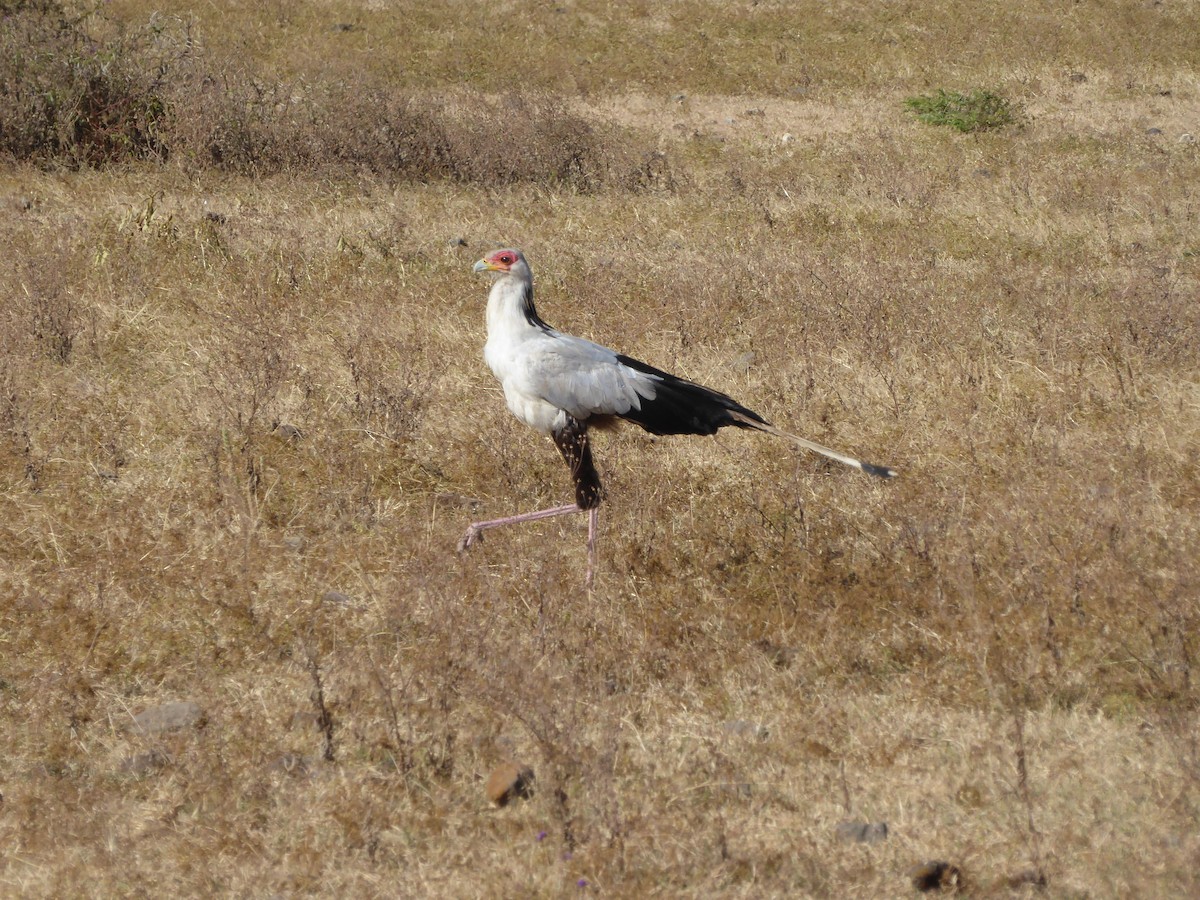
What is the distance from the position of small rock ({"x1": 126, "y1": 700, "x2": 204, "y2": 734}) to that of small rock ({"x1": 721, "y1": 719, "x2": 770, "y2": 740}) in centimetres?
181

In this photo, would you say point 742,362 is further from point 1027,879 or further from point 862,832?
point 1027,879

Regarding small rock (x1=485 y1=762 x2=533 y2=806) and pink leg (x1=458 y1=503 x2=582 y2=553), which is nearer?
small rock (x1=485 y1=762 x2=533 y2=806)

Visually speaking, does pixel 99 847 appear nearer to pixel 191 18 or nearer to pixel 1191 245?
pixel 1191 245

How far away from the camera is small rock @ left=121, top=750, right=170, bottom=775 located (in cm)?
392

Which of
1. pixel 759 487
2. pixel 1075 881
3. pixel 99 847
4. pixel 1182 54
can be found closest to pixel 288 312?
pixel 759 487

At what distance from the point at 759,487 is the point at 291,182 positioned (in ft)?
21.6

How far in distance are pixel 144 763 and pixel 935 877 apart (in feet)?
8.16

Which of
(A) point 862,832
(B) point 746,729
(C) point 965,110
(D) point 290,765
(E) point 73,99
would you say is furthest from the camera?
(C) point 965,110

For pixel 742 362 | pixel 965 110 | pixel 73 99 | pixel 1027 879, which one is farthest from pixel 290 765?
pixel 965 110

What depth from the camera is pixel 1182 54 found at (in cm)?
1917

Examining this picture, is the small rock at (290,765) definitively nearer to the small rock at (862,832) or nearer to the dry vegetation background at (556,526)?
the dry vegetation background at (556,526)

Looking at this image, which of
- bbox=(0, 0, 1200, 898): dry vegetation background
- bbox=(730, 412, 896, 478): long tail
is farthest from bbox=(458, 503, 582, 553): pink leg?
bbox=(730, 412, 896, 478): long tail

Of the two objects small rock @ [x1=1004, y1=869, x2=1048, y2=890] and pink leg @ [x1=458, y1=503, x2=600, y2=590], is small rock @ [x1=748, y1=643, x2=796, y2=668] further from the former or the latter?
small rock @ [x1=1004, y1=869, x2=1048, y2=890]

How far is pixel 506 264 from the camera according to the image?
18.6ft
